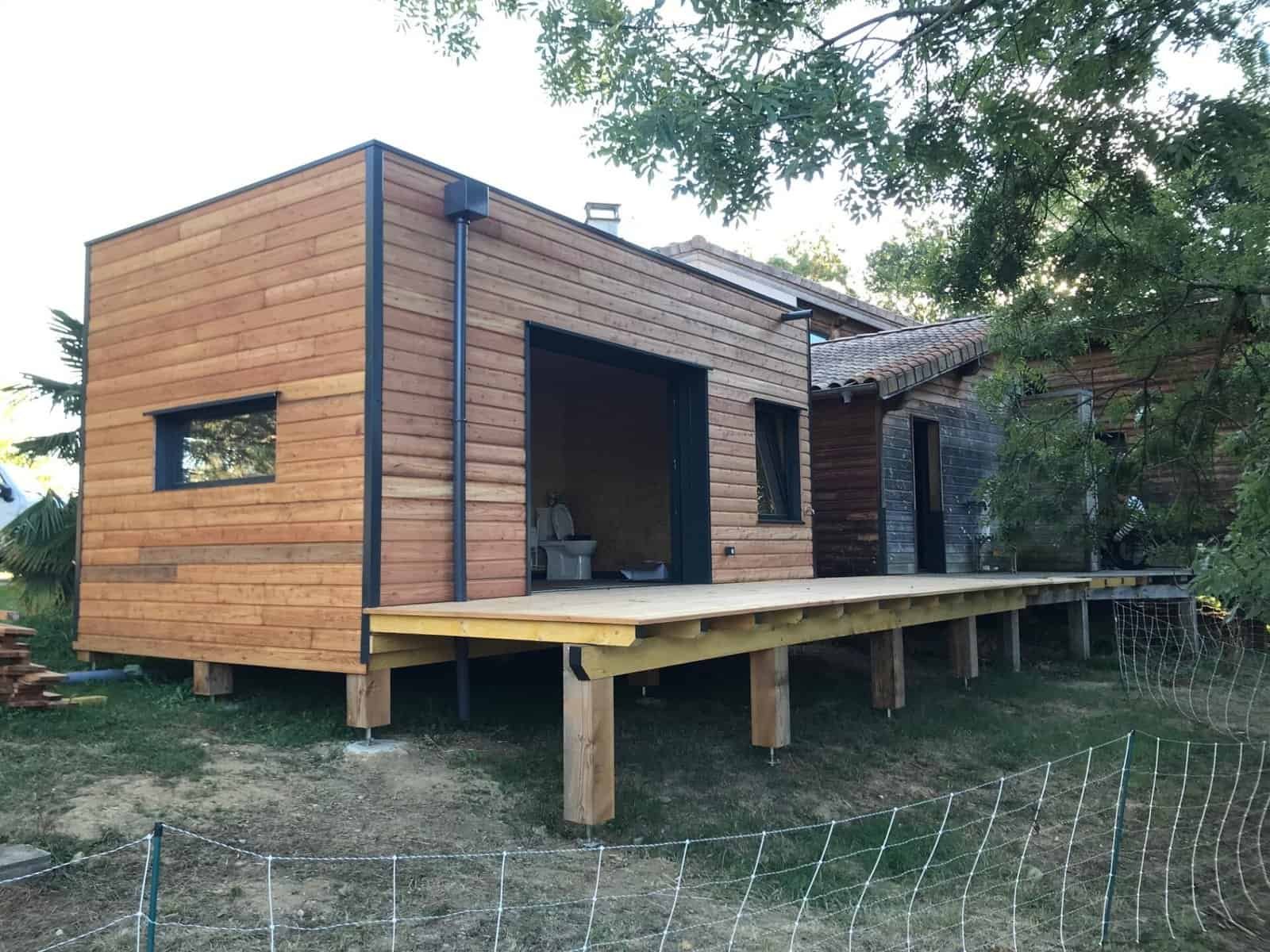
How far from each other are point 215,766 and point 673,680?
430cm

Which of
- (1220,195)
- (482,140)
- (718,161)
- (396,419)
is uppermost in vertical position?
(482,140)

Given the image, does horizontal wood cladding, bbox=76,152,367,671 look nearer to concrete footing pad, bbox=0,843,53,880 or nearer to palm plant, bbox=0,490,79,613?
palm plant, bbox=0,490,79,613

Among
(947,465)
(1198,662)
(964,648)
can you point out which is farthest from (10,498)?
(1198,662)

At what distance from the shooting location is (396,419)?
5.89m

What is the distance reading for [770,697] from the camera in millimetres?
6367

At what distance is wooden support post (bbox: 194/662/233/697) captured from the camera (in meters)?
6.64

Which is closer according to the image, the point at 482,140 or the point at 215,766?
the point at 215,766

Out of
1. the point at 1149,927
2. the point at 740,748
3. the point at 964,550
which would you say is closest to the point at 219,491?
the point at 740,748

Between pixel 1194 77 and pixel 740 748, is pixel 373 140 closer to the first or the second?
pixel 740 748

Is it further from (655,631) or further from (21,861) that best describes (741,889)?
(21,861)

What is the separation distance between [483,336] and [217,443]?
198cm

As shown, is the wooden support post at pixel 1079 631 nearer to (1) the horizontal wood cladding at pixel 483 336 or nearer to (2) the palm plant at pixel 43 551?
(1) the horizontal wood cladding at pixel 483 336

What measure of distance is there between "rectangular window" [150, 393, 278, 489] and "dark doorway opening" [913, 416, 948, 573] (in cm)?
832

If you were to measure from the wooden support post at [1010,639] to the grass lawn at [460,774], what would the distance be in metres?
1.63
